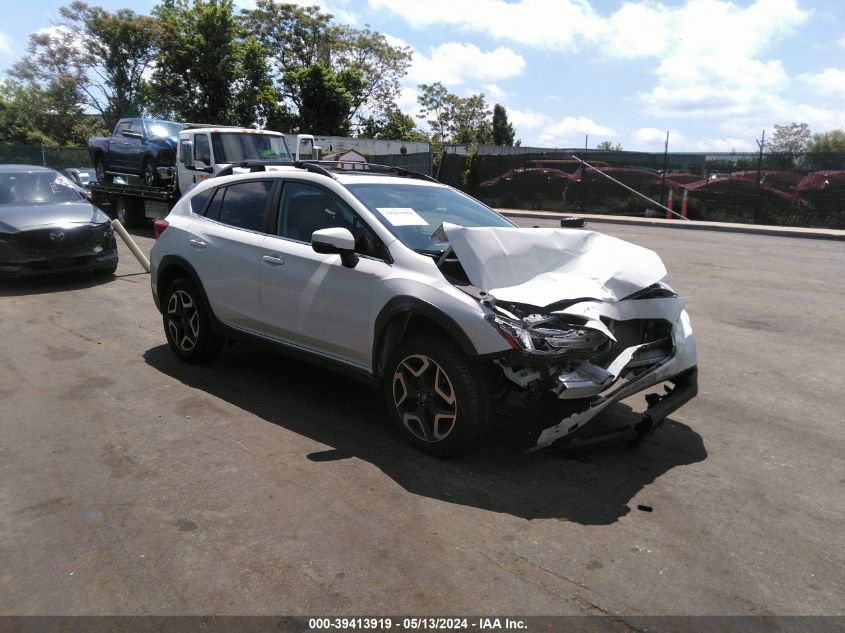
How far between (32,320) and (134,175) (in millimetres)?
10006

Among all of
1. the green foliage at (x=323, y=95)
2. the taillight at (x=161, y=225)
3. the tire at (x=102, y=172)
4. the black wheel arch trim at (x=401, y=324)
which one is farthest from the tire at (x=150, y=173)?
the green foliage at (x=323, y=95)

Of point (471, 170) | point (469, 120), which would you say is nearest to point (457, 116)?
point (469, 120)

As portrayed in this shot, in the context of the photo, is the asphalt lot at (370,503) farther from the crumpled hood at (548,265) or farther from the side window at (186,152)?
the side window at (186,152)

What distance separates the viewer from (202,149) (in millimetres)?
15133

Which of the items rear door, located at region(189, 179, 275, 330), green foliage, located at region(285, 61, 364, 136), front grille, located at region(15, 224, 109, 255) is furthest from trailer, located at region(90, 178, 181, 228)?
green foliage, located at region(285, 61, 364, 136)

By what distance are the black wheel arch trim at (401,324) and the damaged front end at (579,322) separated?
0.68 ft

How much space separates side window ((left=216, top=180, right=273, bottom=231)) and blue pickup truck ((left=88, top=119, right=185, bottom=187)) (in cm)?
1143

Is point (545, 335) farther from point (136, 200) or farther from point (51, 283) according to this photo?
point (136, 200)

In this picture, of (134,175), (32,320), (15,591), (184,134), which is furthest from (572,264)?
(134,175)

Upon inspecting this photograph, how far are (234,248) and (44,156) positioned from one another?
36127 mm

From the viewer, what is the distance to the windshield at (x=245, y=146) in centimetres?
1509

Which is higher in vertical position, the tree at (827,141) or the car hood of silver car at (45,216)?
the tree at (827,141)

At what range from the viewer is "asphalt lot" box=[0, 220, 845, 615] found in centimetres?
287

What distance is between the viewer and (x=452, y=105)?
227 feet
